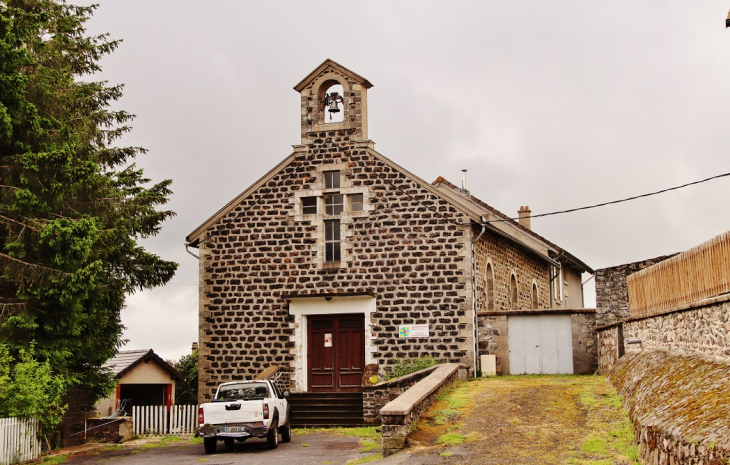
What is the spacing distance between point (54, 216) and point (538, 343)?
13.9 metres

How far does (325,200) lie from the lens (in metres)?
26.1

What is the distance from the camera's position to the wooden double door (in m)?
25.3

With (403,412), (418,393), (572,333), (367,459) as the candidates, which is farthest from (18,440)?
(572,333)

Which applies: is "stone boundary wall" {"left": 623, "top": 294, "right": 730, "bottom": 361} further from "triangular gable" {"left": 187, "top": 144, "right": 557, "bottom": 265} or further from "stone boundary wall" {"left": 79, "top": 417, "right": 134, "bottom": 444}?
"stone boundary wall" {"left": 79, "top": 417, "right": 134, "bottom": 444}

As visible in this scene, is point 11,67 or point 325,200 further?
point 325,200

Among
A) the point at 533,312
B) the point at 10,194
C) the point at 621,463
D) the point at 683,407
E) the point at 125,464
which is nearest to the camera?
the point at 683,407

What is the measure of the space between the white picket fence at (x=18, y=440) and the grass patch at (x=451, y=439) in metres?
8.01

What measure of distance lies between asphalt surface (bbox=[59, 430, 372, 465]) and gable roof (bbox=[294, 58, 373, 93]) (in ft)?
34.4

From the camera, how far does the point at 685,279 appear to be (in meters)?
13.8

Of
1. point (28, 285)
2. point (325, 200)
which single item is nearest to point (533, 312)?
point (325, 200)

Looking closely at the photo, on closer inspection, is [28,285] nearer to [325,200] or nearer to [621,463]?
[325,200]

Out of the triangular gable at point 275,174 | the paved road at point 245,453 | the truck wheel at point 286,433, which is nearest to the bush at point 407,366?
the paved road at point 245,453

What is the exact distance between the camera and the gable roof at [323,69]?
84.7 feet

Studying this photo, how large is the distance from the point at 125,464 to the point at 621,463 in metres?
9.59
